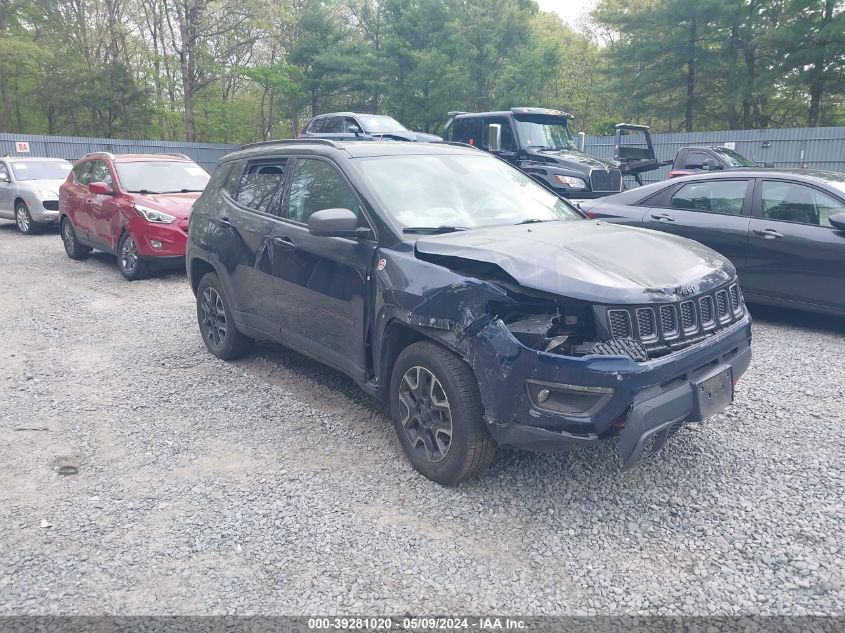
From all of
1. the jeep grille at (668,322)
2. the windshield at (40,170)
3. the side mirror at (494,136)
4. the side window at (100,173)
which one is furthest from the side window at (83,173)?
the jeep grille at (668,322)

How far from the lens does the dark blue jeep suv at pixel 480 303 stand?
3.16 metres

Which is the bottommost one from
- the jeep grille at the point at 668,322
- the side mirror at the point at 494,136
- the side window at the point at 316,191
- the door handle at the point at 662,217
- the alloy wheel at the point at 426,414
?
the alloy wheel at the point at 426,414

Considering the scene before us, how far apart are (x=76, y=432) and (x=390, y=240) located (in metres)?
2.51

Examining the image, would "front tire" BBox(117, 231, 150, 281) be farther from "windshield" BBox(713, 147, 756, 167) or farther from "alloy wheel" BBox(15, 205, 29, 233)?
"windshield" BBox(713, 147, 756, 167)

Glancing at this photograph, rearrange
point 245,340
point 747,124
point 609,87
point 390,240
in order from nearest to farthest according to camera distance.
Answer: point 390,240 → point 245,340 → point 747,124 → point 609,87

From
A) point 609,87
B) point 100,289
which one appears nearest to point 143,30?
point 609,87

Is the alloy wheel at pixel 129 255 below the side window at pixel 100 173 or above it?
below

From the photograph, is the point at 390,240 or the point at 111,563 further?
the point at 390,240

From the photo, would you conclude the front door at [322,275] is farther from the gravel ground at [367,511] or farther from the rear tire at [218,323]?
the rear tire at [218,323]

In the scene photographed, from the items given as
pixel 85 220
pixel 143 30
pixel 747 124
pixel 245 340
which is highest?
pixel 143 30

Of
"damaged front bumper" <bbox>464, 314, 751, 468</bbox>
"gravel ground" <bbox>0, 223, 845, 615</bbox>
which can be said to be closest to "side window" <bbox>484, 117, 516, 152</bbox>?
"gravel ground" <bbox>0, 223, 845, 615</bbox>

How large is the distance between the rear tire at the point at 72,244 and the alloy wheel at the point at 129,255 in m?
2.12

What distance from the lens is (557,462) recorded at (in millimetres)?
3971

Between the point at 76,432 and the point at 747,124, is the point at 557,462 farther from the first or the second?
the point at 747,124
